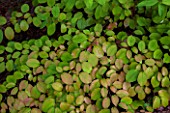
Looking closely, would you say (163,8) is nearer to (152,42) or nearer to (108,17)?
(152,42)

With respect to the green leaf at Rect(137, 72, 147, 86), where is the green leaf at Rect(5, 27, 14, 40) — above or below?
above

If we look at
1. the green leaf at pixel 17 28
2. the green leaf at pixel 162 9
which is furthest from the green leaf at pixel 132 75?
the green leaf at pixel 17 28

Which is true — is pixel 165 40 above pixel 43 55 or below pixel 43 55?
above

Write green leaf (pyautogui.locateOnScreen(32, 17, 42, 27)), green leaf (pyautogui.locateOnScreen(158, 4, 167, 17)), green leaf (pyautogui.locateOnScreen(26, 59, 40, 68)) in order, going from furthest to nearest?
green leaf (pyautogui.locateOnScreen(32, 17, 42, 27)), green leaf (pyautogui.locateOnScreen(26, 59, 40, 68)), green leaf (pyautogui.locateOnScreen(158, 4, 167, 17))

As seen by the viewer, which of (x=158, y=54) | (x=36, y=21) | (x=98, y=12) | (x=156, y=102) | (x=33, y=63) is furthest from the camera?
(x=36, y=21)

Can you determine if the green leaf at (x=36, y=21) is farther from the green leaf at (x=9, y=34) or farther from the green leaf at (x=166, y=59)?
the green leaf at (x=166, y=59)

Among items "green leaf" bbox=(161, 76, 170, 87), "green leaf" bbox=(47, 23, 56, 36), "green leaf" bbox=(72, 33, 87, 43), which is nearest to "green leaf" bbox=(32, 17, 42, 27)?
"green leaf" bbox=(47, 23, 56, 36)

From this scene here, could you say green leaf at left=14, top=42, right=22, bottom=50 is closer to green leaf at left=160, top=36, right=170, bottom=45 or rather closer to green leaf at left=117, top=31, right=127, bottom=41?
green leaf at left=117, top=31, right=127, bottom=41

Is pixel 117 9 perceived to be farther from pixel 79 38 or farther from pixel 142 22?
pixel 79 38

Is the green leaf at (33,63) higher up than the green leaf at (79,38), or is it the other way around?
the green leaf at (79,38)

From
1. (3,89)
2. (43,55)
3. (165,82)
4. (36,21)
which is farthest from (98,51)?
(3,89)
